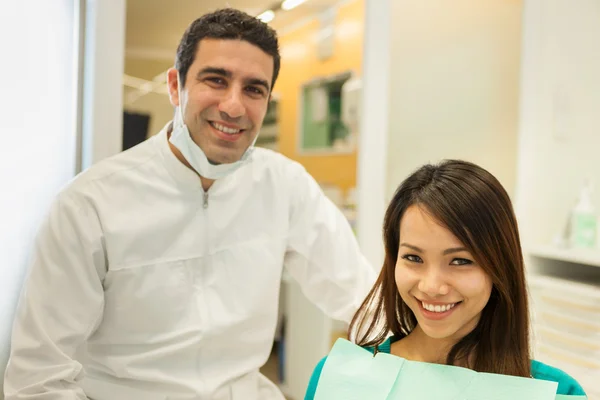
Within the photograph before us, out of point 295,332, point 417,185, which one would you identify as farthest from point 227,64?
point 295,332

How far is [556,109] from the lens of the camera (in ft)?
7.98

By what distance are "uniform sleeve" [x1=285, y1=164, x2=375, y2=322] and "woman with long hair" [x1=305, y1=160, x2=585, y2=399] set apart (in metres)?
0.45

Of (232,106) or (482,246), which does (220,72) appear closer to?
(232,106)

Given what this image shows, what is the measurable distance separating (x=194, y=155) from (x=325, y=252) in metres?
0.49

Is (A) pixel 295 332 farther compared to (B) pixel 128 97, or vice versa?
(A) pixel 295 332

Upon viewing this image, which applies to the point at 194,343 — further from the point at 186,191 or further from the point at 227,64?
the point at 227,64

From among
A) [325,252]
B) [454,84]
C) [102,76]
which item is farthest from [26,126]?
[454,84]

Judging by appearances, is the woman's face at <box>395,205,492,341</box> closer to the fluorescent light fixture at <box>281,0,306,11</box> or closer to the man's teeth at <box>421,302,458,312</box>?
the man's teeth at <box>421,302,458,312</box>

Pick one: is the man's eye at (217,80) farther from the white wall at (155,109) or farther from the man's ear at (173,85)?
the white wall at (155,109)

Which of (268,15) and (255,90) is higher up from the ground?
(268,15)

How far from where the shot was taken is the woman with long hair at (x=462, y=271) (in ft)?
3.08

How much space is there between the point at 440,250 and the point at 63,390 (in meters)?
0.88

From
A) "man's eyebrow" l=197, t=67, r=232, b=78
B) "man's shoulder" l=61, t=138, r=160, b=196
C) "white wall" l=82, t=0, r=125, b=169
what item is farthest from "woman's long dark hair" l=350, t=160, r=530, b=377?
"white wall" l=82, t=0, r=125, b=169

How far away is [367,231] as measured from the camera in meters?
2.02
